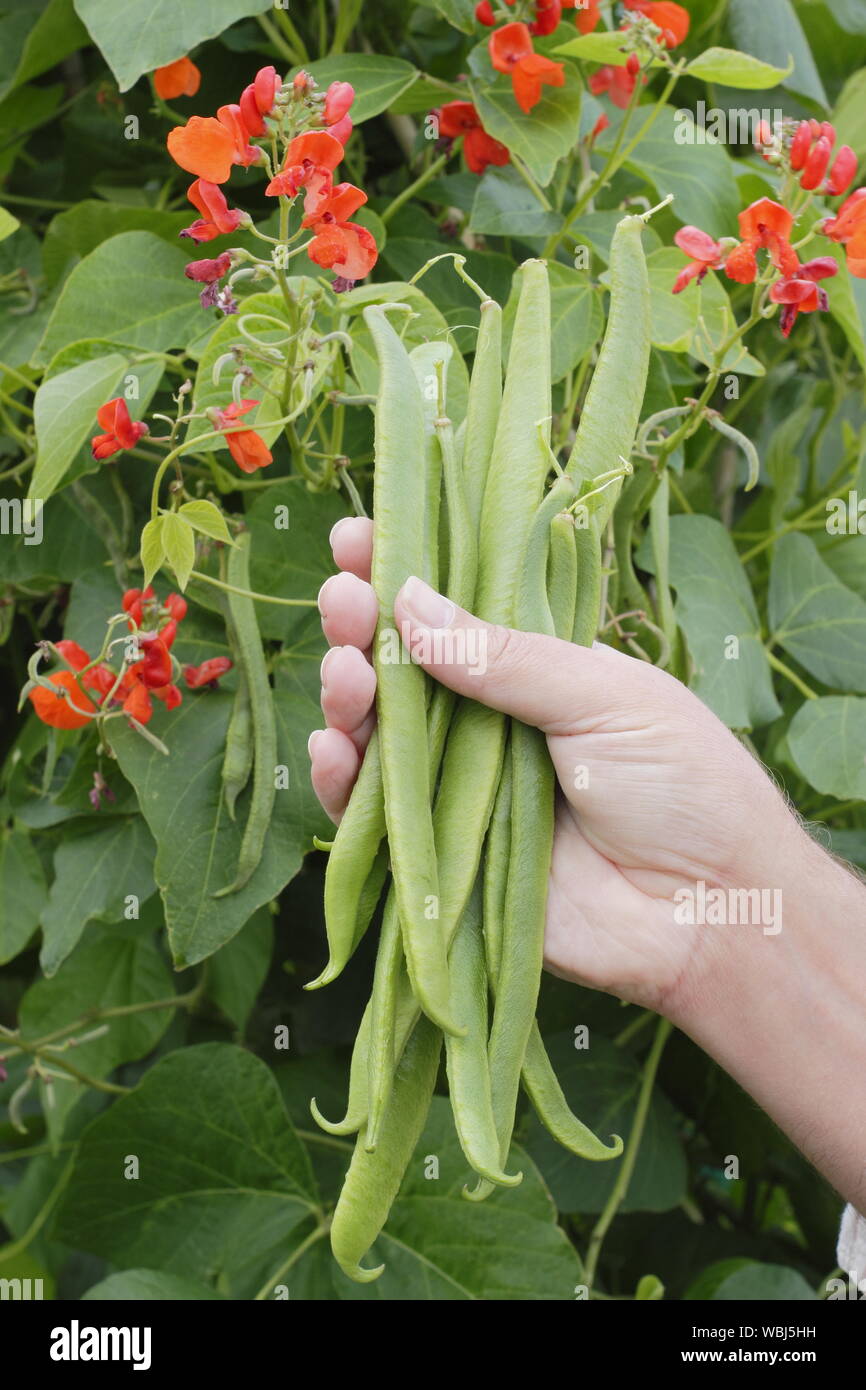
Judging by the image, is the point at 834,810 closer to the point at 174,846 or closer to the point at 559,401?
the point at 559,401

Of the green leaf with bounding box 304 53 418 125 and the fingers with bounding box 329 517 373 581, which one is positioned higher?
the green leaf with bounding box 304 53 418 125

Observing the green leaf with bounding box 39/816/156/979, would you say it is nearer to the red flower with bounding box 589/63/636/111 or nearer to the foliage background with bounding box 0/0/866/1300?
the foliage background with bounding box 0/0/866/1300

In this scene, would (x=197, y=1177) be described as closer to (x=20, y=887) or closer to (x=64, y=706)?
(x=20, y=887)

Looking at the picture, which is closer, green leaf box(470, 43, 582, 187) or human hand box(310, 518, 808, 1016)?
human hand box(310, 518, 808, 1016)

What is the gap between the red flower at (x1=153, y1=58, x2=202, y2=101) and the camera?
1.28 metres

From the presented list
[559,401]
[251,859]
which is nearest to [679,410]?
[559,401]

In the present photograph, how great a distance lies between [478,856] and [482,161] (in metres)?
0.78

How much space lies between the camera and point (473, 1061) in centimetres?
87

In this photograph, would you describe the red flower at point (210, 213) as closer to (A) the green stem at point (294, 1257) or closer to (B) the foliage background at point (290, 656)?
(B) the foliage background at point (290, 656)

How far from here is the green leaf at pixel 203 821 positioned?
3.79 feet

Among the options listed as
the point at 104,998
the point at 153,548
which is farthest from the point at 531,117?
the point at 104,998

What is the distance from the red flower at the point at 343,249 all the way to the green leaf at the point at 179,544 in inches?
9.3

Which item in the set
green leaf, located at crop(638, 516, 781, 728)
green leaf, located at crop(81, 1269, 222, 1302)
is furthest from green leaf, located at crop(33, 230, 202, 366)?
green leaf, located at crop(81, 1269, 222, 1302)

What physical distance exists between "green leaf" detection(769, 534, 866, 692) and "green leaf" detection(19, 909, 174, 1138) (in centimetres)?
87
